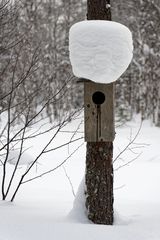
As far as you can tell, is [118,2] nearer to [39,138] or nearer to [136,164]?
[39,138]

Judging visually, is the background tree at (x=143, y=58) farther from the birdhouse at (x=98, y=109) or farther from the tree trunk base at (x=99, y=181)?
the tree trunk base at (x=99, y=181)

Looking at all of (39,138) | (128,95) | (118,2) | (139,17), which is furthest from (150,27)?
(39,138)

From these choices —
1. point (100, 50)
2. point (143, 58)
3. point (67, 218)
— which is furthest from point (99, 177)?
point (143, 58)

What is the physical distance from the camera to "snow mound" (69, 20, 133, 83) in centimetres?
405

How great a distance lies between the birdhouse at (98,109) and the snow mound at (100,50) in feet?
0.76

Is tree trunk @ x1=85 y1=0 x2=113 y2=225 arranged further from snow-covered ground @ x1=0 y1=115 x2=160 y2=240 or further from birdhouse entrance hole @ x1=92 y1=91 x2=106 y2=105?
birdhouse entrance hole @ x1=92 y1=91 x2=106 y2=105

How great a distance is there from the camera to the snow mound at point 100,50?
4047 mm

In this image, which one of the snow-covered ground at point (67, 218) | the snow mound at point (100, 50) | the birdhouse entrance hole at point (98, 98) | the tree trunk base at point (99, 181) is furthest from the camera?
the birdhouse entrance hole at point (98, 98)

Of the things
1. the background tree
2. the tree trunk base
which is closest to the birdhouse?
the tree trunk base

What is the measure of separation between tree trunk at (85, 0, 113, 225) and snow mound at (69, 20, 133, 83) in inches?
10.7

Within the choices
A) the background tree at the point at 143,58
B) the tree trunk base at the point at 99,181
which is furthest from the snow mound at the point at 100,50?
the background tree at the point at 143,58

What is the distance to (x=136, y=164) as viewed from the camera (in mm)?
11898

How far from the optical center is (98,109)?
4.32 meters

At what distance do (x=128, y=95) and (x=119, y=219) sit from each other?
24827 millimetres
